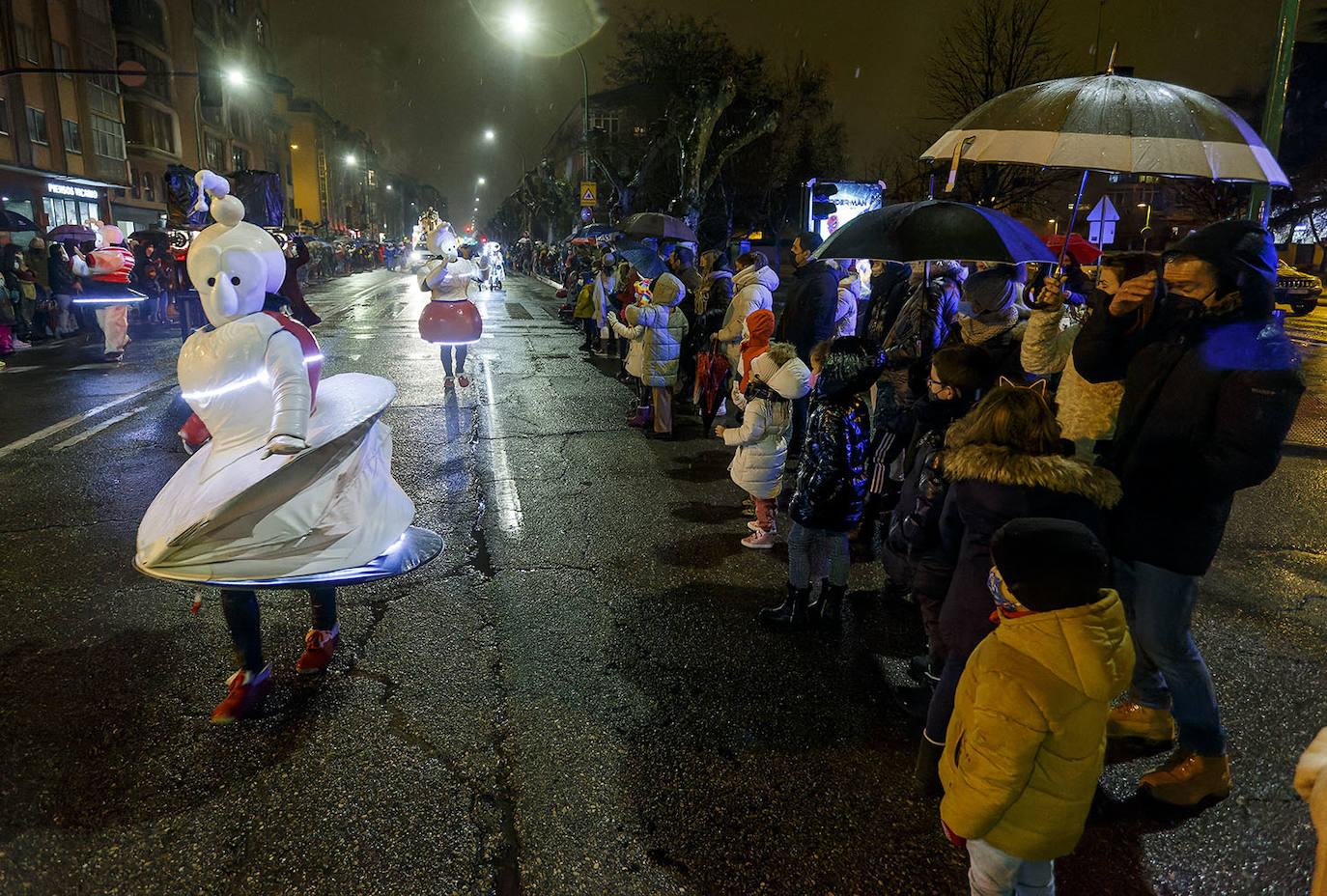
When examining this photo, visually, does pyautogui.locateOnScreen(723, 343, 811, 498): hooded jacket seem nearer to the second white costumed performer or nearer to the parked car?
the second white costumed performer

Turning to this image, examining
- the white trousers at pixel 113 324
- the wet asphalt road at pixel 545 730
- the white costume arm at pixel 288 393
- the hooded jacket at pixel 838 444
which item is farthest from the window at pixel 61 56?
the hooded jacket at pixel 838 444

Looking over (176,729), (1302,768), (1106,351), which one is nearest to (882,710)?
(1106,351)

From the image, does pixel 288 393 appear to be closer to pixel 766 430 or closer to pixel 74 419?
pixel 766 430

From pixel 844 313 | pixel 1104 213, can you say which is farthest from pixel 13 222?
pixel 1104 213

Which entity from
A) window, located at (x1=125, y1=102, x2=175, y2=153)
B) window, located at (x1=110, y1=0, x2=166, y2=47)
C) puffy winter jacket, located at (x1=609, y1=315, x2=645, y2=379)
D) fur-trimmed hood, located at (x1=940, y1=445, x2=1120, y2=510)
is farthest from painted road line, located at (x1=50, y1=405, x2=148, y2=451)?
window, located at (x1=125, y1=102, x2=175, y2=153)

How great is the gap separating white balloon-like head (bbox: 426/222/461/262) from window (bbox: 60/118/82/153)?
3075 centimetres

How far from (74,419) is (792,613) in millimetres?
8624

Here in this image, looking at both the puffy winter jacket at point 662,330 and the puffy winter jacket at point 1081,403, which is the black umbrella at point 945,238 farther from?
the puffy winter jacket at point 662,330

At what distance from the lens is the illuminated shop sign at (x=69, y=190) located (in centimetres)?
2975

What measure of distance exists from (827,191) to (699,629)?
1362cm

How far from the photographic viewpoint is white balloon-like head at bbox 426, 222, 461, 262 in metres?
9.48

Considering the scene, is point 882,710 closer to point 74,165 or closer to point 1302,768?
point 1302,768

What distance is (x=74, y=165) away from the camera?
3164 centimetres

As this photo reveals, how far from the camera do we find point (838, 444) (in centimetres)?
391
